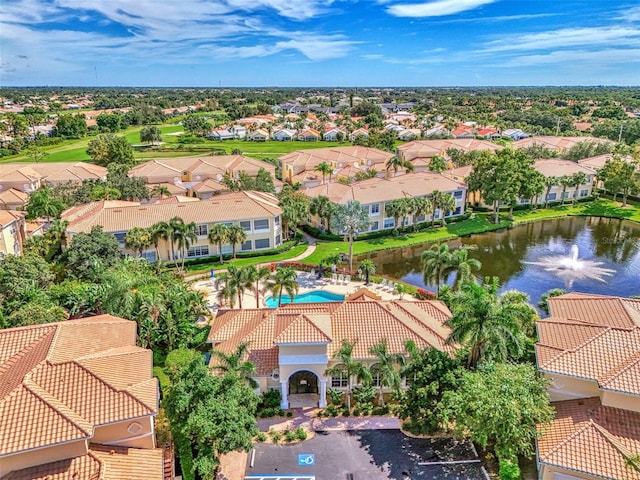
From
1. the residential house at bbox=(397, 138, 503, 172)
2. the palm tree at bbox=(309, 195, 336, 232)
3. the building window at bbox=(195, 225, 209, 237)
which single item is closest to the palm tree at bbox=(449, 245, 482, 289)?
the palm tree at bbox=(309, 195, 336, 232)

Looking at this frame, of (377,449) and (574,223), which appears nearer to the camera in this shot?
(377,449)

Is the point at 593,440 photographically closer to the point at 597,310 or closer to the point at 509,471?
the point at 509,471

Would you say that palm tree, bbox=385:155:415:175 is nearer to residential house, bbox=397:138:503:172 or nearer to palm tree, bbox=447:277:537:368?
residential house, bbox=397:138:503:172

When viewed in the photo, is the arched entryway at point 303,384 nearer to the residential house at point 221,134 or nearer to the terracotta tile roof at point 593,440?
the terracotta tile roof at point 593,440

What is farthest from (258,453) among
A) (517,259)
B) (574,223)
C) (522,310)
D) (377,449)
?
(574,223)

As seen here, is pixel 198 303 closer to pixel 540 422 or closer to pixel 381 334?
pixel 381 334

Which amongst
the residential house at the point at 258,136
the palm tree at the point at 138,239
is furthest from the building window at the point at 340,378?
the residential house at the point at 258,136
